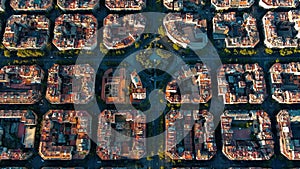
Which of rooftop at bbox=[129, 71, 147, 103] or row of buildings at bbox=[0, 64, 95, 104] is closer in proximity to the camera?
row of buildings at bbox=[0, 64, 95, 104]

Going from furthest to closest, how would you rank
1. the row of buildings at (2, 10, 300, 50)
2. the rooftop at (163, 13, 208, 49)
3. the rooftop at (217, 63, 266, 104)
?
the rooftop at (163, 13, 208, 49) → the row of buildings at (2, 10, 300, 50) → the rooftop at (217, 63, 266, 104)

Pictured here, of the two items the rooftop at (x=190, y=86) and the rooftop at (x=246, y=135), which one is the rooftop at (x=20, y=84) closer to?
the rooftop at (x=190, y=86)

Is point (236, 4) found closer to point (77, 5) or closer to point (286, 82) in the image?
point (286, 82)

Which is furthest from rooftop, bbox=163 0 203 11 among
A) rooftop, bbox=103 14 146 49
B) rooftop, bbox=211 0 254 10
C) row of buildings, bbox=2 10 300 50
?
rooftop, bbox=103 14 146 49

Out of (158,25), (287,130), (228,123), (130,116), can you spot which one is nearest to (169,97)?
(130,116)

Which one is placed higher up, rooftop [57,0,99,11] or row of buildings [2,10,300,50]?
rooftop [57,0,99,11]

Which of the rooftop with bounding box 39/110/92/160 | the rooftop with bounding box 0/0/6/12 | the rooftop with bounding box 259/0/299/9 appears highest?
the rooftop with bounding box 259/0/299/9

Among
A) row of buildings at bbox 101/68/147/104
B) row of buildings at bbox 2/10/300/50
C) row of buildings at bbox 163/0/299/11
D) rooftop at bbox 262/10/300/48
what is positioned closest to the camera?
row of buildings at bbox 101/68/147/104

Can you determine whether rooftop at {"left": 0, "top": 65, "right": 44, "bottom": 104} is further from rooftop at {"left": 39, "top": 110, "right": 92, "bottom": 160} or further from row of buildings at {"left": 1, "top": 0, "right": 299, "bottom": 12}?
row of buildings at {"left": 1, "top": 0, "right": 299, "bottom": 12}
